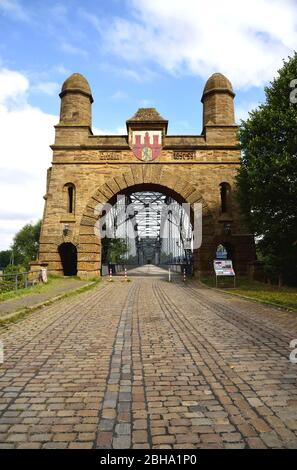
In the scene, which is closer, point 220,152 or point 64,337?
point 64,337

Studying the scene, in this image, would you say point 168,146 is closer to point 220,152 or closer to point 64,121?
point 220,152

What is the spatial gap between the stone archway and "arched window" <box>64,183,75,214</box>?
126 centimetres

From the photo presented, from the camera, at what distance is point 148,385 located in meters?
4.03

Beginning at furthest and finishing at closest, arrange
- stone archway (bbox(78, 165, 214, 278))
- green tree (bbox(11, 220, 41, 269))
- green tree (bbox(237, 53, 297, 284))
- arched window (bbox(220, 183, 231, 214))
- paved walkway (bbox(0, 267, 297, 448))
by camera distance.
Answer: green tree (bbox(11, 220, 41, 269)) < arched window (bbox(220, 183, 231, 214)) < stone archway (bbox(78, 165, 214, 278)) < green tree (bbox(237, 53, 297, 284)) < paved walkway (bbox(0, 267, 297, 448))

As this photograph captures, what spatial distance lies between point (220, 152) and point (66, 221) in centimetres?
1107

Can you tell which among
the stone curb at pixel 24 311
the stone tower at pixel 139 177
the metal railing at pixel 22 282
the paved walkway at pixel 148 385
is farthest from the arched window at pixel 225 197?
the paved walkway at pixel 148 385

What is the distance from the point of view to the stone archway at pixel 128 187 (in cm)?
2291

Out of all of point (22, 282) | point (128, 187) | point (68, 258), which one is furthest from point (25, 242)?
point (22, 282)

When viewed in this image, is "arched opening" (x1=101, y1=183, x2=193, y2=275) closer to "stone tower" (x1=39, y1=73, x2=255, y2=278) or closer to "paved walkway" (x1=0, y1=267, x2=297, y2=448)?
"stone tower" (x1=39, y1=73, x2=255, y2=278)

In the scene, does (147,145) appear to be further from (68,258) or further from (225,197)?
(68,258)

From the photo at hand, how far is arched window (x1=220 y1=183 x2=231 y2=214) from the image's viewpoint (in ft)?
77.7

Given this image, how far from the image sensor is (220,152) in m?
23.8

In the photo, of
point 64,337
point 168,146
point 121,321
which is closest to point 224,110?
point 168,146

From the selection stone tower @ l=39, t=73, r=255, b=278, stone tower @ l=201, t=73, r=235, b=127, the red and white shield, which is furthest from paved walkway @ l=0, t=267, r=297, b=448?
stone tower @ l=201, t=73, r=235, b=127
